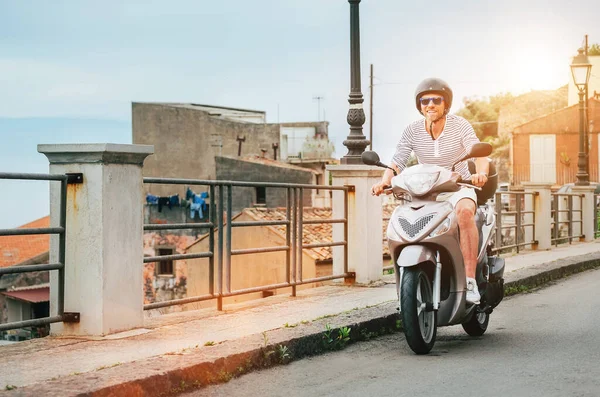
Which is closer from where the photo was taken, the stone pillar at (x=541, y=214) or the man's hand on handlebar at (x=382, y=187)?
the man's hand on handlebar at (x=382, y=187)

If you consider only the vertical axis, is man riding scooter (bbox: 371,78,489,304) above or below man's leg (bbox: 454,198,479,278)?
above

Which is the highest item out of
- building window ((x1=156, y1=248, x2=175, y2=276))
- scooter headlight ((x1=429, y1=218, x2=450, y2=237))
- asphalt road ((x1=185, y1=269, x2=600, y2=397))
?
scooter headlight ((x1=429, y1=218, x2=450, y2=237))

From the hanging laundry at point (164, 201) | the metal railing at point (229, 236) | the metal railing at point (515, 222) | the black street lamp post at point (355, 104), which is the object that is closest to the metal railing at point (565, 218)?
the metal railing at point (515, 222)

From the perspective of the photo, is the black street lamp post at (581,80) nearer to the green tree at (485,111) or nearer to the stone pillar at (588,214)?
the stone pillar at (588,214)

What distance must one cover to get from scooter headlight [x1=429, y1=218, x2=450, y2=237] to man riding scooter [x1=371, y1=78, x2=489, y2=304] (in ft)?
1.09

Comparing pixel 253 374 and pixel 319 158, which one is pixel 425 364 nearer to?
pixel 253 374

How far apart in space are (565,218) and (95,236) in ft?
54.2

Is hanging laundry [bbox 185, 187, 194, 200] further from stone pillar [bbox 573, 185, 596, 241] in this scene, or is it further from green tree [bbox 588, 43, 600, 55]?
green tree [bbox 588, 43, 600, 55]

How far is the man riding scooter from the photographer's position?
6.71 m

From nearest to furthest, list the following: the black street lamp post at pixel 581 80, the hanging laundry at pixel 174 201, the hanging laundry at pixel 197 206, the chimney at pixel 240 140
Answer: the black street lamp post at pixel 581 80 → the hanging laundry at pixel 197 206 → the hanging laundry at pixel 174 201 → the chimney at pixel 240 140

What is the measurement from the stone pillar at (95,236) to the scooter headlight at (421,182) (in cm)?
191

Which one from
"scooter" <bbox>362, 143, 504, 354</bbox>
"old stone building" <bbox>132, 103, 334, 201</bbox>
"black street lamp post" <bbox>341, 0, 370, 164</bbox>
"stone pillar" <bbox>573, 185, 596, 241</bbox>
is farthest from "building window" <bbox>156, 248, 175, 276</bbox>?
"scooter" <bbox>362, 143, 504, 354</bbox>

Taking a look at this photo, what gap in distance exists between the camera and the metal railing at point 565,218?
1964cm

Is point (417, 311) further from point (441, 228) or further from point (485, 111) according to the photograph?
point (485, 111)
